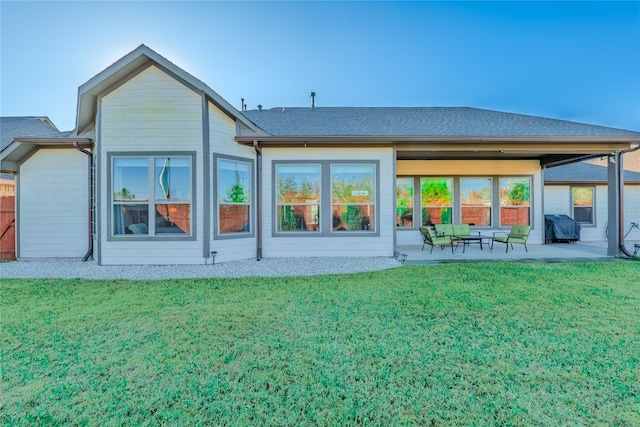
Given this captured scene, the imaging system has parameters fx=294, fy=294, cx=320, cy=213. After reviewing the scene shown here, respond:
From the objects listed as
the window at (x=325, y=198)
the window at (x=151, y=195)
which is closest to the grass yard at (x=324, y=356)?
the window at (x=151, y=195)

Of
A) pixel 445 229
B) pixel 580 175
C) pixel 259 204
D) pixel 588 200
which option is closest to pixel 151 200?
pixel 259 204

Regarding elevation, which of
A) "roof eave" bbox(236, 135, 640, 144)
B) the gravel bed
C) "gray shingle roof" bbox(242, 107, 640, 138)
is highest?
"gray shingle roof" bbox(242, 107, 640, 138)

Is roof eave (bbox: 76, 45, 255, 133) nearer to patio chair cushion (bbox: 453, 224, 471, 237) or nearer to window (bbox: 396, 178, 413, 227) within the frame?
window (bbox: 396, 178, 413, 227)

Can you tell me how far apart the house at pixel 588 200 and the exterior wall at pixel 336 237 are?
301 inches

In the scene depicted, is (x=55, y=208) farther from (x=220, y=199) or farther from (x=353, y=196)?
(x=353, y=196)

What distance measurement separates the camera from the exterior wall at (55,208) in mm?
7902

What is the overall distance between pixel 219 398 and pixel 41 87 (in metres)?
16.7

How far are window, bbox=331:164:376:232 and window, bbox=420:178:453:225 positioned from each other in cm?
356

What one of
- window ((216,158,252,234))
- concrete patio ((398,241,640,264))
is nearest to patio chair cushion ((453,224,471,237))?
concrete patio ((398,241,640,264))

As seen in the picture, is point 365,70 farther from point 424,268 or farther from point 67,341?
point 67,341

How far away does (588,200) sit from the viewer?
11.7 metres

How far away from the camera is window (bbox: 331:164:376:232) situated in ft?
26.7

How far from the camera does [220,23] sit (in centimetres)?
1209

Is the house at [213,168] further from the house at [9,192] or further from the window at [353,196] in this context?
the house at [9,192]
